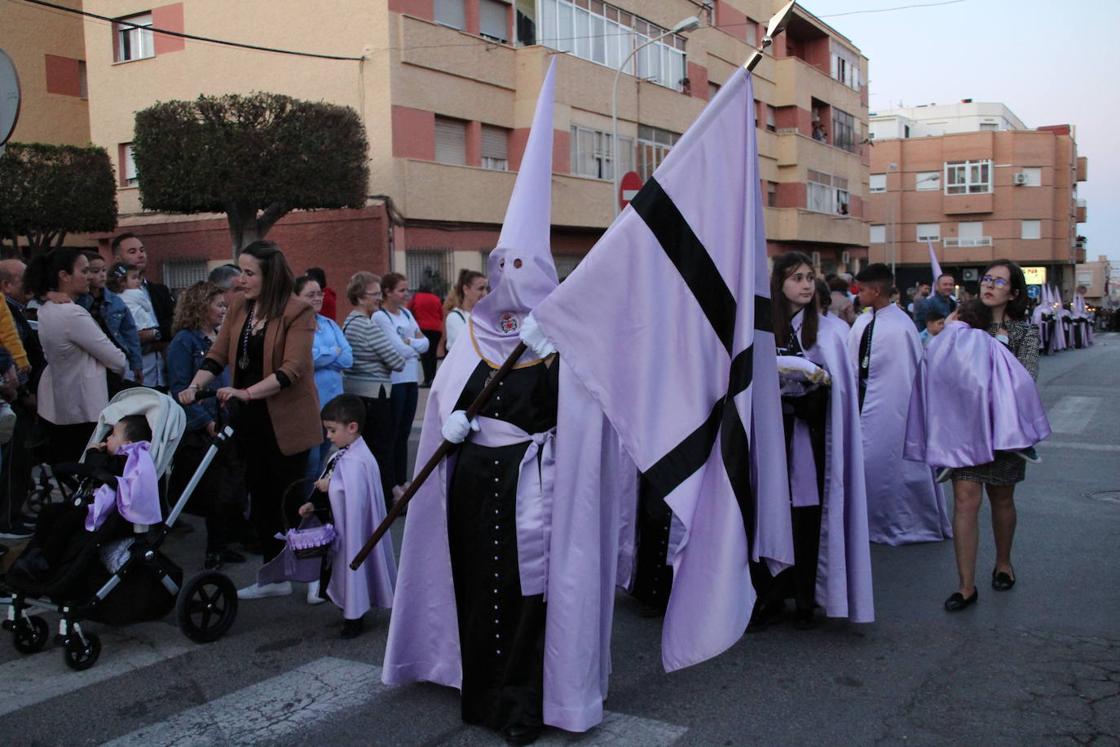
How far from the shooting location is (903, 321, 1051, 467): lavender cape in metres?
5.29

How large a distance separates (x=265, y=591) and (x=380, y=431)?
2.29 meters

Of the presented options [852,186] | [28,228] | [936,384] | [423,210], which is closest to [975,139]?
[852,186]

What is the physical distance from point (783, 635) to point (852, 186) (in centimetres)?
4562

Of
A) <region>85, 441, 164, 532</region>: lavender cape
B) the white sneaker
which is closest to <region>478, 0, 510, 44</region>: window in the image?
the white sneaker

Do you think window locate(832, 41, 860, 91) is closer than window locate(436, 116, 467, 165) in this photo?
No

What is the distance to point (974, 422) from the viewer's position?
17.6 feet

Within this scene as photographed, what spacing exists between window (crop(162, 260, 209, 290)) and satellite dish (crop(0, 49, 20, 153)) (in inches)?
792

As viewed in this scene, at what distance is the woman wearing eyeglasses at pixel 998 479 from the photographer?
17.7ft

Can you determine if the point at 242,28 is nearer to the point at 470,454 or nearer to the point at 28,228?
the point at 28,228

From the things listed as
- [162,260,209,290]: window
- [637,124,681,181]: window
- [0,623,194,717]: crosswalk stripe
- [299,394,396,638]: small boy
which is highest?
[637,124,681,181]: window

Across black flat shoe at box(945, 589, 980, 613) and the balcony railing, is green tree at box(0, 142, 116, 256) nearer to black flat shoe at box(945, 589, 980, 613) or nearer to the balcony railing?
black flat shoe at box(945, 589, 980, 613)

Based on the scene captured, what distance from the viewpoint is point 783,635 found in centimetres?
509

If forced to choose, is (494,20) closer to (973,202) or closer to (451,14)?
(451,14)

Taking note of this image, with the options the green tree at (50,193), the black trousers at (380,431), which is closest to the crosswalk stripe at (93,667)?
the black trousers at (380,431)
